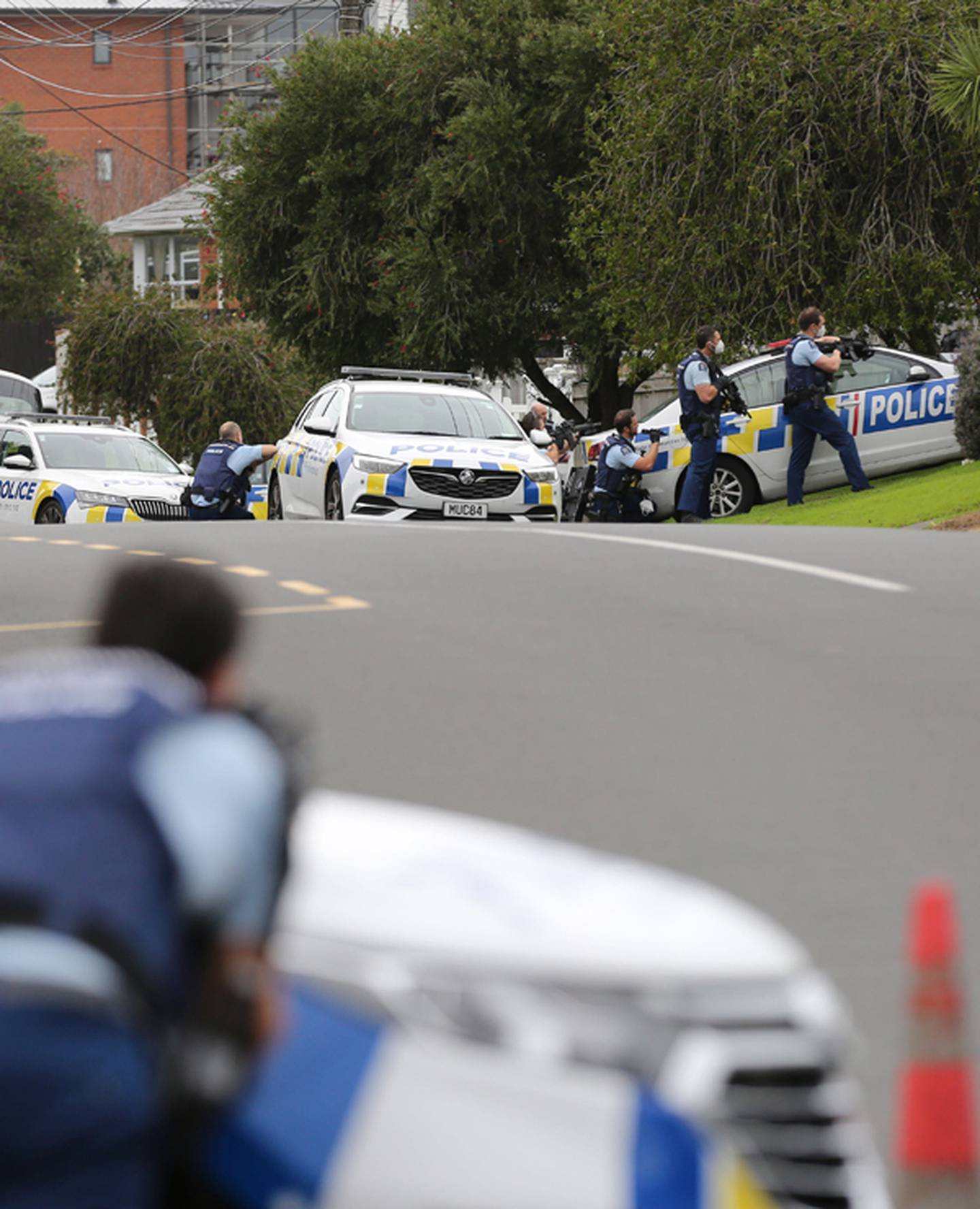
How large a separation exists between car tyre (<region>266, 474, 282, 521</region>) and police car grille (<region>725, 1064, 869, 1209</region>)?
61.1 ft

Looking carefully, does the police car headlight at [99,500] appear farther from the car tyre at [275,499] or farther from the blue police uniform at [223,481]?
the car tyre at [275,499]

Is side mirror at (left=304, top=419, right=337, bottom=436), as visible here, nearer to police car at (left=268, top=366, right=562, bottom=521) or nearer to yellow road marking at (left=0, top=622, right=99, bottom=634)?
police car at (left=268, top=366, right=562, bottom=521)

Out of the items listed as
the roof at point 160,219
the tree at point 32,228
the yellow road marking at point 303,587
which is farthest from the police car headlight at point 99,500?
the roof at point 160,219

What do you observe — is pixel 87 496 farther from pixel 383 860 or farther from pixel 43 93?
pixel 43 93

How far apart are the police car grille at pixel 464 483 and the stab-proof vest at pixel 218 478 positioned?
2.94m

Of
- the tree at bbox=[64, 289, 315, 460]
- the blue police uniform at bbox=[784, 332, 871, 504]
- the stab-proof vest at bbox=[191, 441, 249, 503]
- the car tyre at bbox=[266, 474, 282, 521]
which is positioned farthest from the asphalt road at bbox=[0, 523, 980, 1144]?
the tree at bbox=[64, 289, 315, 460]

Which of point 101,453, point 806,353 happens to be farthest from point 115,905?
point 101,453

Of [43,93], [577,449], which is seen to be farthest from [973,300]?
[43,93]

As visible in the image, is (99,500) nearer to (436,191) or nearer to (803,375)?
(803,375)

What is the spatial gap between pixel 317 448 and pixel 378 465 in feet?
4.30

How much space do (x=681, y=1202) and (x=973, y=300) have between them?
2628 cm

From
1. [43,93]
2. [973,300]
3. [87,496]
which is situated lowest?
[87,496]

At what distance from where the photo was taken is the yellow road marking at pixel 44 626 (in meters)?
10.2

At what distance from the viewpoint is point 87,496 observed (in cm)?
2195
